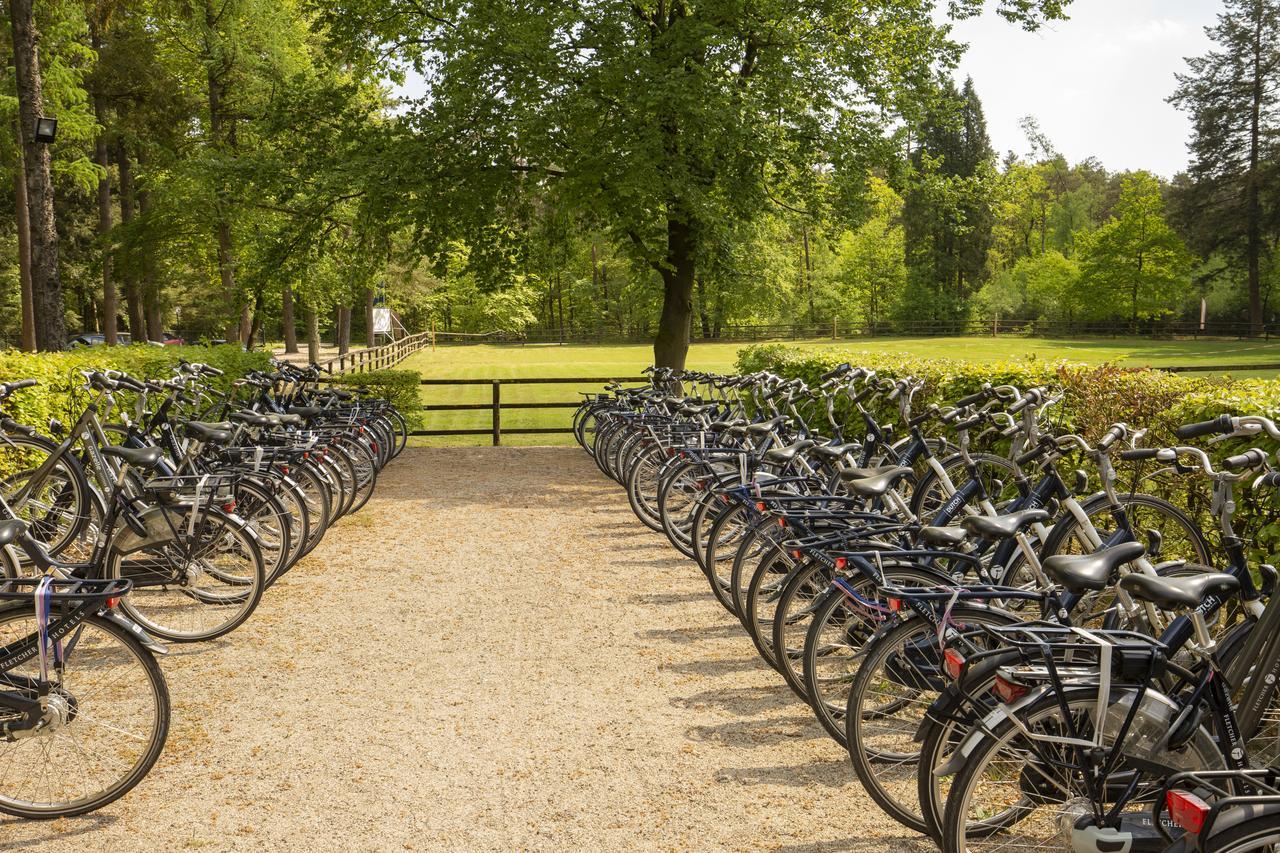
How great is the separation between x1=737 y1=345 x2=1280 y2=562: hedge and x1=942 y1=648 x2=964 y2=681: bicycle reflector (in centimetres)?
244

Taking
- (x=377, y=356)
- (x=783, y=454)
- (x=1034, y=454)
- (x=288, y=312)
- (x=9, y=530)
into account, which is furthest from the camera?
(x=377, y=356)

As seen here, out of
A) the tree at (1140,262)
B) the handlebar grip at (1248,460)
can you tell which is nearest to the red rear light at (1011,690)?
the handlebar grip at (1248,460)

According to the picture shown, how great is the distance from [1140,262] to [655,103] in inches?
1903

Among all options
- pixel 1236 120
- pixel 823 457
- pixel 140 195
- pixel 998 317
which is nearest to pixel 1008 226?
pixel 998 317

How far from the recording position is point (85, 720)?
12.5ft

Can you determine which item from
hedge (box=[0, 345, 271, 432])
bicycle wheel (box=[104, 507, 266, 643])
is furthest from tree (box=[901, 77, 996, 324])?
bicycle wheel (box=[104, 507, 266, 643])

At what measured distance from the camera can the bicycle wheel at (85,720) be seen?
3.68 m

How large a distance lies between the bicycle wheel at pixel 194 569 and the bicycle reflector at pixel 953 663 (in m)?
4.11

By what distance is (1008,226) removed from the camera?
7800cm

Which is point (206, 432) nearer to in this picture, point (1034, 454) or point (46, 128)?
point (1034, 454)

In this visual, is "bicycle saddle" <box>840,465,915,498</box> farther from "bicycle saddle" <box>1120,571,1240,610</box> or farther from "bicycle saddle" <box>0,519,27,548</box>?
"bicycle saddle" <box>0,519,27,548</box>

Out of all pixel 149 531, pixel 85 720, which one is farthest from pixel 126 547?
pixel 85 720

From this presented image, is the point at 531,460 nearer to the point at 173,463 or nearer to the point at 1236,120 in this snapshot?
the point at 173,463

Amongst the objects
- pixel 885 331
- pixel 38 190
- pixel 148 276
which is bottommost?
pixel 885 331
